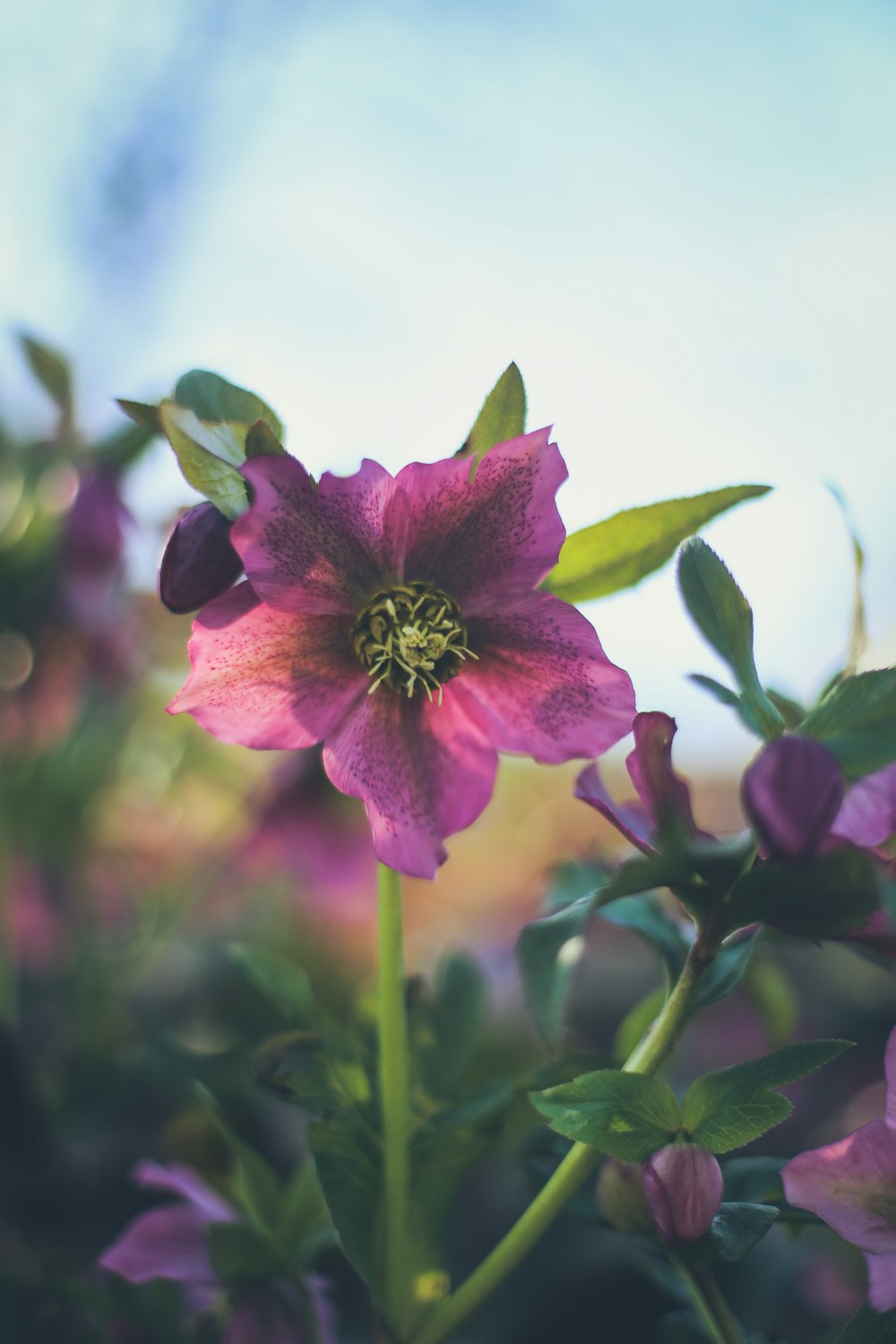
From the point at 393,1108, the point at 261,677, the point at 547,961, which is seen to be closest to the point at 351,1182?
the point at 393,1108

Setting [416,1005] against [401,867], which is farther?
[416,1005]

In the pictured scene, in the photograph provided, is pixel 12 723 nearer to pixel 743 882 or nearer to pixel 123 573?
pixel 123 573

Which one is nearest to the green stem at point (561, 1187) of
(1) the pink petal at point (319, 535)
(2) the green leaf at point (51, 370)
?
(1) the pink petal at point (319, 535)

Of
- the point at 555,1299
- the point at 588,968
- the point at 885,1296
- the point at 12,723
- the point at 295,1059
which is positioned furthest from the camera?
the point at 588,968

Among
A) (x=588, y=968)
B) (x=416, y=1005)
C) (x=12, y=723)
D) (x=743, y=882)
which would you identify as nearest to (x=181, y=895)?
(x=12, y=723)

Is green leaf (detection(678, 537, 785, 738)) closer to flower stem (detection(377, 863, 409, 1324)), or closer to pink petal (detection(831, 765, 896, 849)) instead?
pink petal (detection(831, 765, 896, 849))

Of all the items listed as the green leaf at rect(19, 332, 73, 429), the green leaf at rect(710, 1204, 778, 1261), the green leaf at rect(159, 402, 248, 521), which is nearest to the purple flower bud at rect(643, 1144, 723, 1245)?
the green leaf at rect(710, 1204, 778, 1261)

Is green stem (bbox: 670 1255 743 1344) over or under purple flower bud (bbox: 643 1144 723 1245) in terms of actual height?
under
